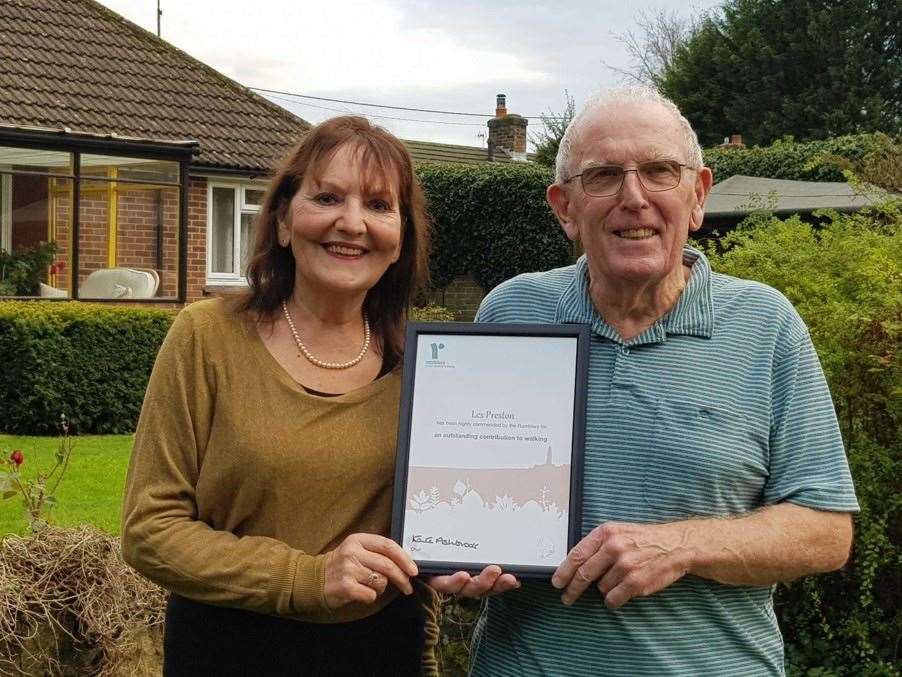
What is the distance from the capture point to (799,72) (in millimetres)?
29938

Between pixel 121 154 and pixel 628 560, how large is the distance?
13623 mm

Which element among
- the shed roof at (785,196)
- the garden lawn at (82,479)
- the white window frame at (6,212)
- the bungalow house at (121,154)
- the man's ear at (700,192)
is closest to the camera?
the man's ear at (700,192)

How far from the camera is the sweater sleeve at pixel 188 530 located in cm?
237

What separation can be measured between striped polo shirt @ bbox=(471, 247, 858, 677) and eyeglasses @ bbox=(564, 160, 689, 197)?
290 mm

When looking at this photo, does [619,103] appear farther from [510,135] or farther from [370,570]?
[510,135]

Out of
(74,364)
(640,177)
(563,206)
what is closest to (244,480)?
(563,206)

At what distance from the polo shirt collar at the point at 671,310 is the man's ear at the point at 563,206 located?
79mm

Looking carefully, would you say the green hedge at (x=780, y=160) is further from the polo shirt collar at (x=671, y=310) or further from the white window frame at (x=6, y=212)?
the polo shirt collar at (x=671, y=310)

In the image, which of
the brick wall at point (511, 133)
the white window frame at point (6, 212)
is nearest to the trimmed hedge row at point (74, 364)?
the white window frame at point (6, 212)

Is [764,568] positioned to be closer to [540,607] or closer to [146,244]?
[540,607]

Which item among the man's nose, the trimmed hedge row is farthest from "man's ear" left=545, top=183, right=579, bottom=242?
the trimmed hedge row

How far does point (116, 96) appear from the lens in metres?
16.7

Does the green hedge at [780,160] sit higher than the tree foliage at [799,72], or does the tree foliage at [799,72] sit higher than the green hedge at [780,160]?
the tree foliage at [799,72]

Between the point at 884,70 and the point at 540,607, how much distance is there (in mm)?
29954
